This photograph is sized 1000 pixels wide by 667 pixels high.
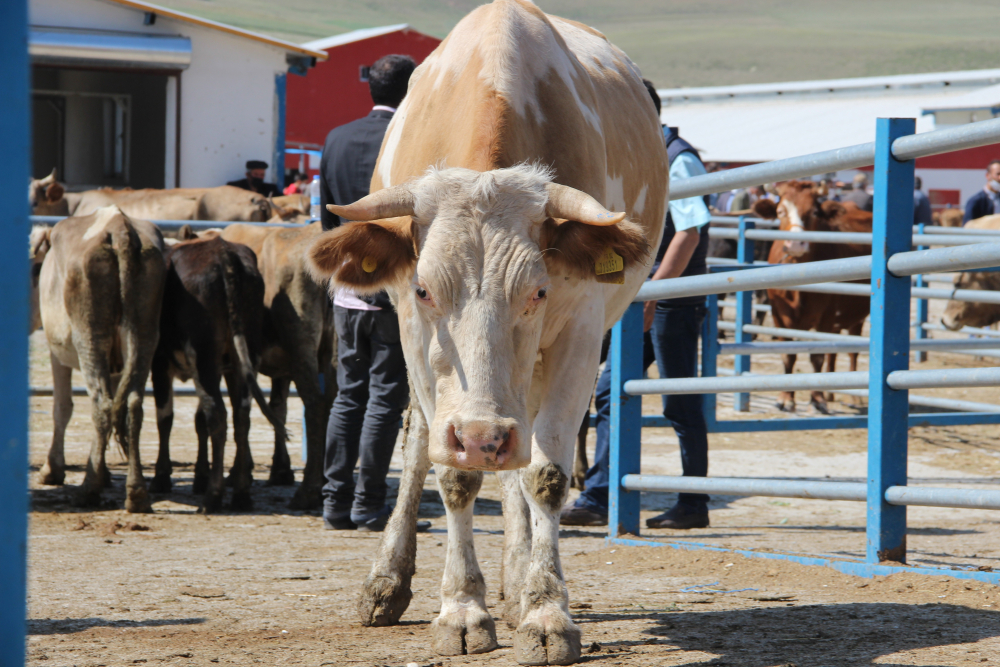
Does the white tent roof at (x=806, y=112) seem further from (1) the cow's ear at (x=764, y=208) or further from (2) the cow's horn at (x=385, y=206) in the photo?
(2) the cow's horn at (x=385, y=206)

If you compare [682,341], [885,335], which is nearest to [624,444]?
[682,341]

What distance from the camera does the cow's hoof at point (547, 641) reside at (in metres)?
3.10

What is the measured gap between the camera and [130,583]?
4336 mm

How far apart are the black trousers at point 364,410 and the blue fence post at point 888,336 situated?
2310 millimetres

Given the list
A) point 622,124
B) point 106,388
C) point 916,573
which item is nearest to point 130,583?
point 106,388

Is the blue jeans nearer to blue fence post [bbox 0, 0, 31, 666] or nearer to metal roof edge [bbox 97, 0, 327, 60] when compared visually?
blue fence post [bbox 0, 0, 31, 666]

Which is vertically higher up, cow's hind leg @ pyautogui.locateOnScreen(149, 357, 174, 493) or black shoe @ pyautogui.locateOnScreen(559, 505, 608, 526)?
cow's hind leg @ pyautogui.locateOnScreen(149, 357, 174, 493)

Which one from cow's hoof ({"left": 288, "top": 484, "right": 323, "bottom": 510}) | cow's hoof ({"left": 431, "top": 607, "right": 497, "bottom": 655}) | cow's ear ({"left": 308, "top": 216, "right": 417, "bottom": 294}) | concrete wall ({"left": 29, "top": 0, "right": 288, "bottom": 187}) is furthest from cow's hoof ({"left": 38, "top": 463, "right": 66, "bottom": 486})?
concrete wall ({"left": 29, "top": 0, "right": 288, "bottom": 187})

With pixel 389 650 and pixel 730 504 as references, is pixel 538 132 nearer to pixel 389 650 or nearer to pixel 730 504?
pixel 389 650

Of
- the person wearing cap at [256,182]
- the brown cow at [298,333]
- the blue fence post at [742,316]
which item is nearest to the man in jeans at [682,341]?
the brown cow at [298,333]

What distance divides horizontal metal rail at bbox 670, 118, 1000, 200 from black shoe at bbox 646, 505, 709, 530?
1694 mm

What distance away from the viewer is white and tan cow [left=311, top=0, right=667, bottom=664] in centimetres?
306

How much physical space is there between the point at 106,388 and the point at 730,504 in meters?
3.87

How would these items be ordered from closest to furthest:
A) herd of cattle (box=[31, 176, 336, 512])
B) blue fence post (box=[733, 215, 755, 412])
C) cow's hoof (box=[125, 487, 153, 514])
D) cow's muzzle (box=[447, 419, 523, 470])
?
1. cow's muzzle (box=[447, 419, 523, 470])
2. cow's hoof (box=[125, 487, 153, 514])
3. herd of cattle (box=[31, 176, 336, 512])
4. blue fence post (box=[733, 215, 755, 412])
